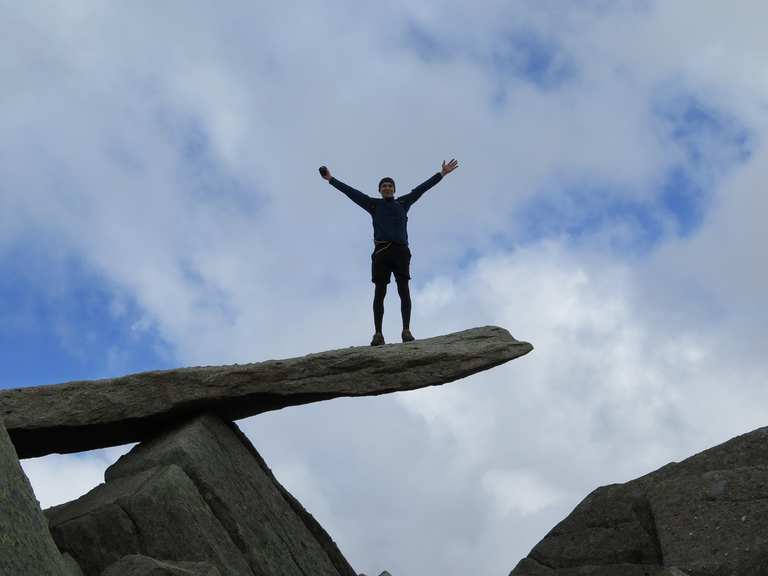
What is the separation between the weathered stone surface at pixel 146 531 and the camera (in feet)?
51.3

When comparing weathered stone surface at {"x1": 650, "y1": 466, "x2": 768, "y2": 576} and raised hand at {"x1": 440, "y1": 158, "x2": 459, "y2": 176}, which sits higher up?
raised hand at {"x1": 440, "y1": 158, "x2": 459, "y2": 176}

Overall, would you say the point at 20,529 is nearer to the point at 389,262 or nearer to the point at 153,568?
the point at 153,568

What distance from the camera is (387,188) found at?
2133 centimetres

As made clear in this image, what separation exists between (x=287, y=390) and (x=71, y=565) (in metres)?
5.10

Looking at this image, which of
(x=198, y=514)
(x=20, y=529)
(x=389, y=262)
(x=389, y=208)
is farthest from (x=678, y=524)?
(x=20, y=529)

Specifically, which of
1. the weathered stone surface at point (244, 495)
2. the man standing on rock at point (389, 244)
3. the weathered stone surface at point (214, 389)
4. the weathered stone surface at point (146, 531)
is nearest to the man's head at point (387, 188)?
the man standing on rock at point (389, 244)

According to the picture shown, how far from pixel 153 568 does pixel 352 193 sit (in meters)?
10.4

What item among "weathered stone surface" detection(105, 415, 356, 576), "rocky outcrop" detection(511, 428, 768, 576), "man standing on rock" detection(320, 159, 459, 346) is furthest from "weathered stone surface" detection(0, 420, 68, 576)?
"man standing on rock" detection(320, 159, 459, 346)

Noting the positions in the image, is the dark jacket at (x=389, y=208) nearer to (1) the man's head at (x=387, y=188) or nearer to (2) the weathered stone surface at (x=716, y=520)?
(1) the man's head at (x=387, y=188)

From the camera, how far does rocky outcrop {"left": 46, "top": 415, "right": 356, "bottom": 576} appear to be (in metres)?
15.7

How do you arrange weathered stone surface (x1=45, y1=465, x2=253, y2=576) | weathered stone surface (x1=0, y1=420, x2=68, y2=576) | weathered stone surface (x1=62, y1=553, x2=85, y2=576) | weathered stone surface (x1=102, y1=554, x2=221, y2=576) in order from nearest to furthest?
weathered stone surface (x1=0, y1=420, x2=68, y2=576) → weathered stone surface (x1=102, y1=554, x2=221, y2=576) → weathered stone surface (x1=62, y1=553, x2=85, y2=576) → weathered stone surface (x1=45, y1=465, x2=253, y2=576)

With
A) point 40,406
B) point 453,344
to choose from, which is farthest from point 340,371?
point 40,406

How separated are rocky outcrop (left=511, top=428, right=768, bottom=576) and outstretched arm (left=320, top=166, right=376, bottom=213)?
301 inches

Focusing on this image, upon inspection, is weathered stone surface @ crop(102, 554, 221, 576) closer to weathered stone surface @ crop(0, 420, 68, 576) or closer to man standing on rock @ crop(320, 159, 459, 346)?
weathered stone surface @ crop(0, 420, 68, 576)
